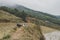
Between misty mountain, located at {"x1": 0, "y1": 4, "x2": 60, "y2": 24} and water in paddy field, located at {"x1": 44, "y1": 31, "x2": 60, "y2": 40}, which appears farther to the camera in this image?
misty mountain, located at {"x1": 0, "y1": 4, "x2": 60, "y2": 24}

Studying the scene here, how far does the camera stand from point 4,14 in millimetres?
11055

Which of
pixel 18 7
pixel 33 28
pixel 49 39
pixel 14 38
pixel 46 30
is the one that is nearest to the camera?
pixel 14 38

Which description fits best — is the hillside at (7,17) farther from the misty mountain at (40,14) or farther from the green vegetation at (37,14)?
the misty mountain at (40,14)

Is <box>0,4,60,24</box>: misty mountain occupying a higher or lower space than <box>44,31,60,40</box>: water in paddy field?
higher

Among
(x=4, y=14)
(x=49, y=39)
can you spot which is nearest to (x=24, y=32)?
(x=49, y=39)

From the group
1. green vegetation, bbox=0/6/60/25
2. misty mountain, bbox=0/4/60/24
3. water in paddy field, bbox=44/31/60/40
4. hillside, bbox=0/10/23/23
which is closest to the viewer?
water in paddy field, bbox=44/31/60/40

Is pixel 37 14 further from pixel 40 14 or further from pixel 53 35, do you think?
pixel 53 35

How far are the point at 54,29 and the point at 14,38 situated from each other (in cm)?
485

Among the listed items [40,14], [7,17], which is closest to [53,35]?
[40,14]

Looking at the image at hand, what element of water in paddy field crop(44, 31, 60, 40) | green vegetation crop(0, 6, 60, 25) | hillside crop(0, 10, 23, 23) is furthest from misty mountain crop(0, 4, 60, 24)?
water in paddy field crop(44, 31, 60, 40)

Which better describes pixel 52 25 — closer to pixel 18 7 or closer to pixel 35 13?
pixel 35 13

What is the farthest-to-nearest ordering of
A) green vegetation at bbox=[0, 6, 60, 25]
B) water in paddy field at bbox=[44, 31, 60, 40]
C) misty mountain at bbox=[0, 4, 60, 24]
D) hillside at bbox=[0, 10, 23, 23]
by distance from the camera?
1. misty mountain at bbox=[0, 4, 60, 24]
2. green vegetation at bbox=[0, 6, 60, 25]
3. hillside at bbox=[0, 10, 23, 23]
4. water in paddy field at bbox=[44, 31, 60, 40]

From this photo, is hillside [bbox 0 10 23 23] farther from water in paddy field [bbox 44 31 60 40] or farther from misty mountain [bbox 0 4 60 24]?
water in paddy field [bbox 44 31 60 40]

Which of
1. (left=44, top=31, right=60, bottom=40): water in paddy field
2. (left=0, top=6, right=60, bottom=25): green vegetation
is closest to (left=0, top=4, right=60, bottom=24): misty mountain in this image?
(left=0, top=6, right=60, bottom=25): green vegetation
